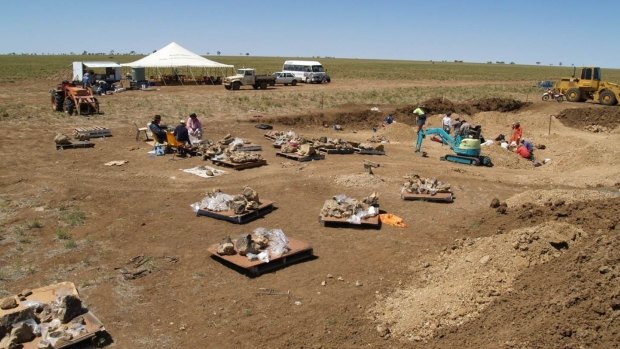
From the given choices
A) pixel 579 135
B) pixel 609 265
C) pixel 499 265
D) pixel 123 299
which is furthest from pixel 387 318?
pixel 579 135

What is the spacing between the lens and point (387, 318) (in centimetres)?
677

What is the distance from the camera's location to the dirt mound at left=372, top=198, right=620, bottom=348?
5344mm

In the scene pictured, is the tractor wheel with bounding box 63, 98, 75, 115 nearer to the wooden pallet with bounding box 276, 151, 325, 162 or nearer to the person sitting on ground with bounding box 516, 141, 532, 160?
the wooden pallet with bounding box 276, 151, 325, 162

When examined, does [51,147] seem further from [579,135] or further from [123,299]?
[579,135]

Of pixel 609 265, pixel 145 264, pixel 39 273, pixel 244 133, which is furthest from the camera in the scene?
pixel 244 133

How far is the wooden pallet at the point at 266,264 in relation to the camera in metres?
7.96

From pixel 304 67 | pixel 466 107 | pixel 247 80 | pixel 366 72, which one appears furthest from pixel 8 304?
pixel 366 72

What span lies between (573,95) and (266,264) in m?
30.1

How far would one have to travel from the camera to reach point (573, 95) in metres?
31.5

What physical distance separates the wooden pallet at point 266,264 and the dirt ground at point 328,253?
17 cm

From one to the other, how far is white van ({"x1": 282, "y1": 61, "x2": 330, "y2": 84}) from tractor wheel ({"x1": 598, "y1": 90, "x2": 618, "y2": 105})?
23730mm

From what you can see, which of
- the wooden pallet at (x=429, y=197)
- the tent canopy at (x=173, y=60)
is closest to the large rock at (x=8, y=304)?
the wooden pallet at (x=429, y=197)

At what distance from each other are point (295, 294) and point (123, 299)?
8.37 ft

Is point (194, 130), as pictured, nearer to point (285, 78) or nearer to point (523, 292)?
point (523, 292)
